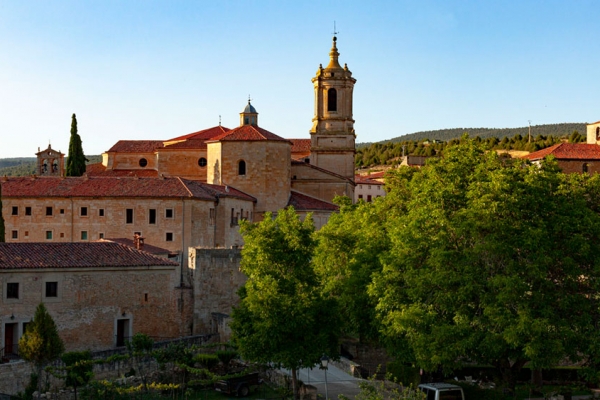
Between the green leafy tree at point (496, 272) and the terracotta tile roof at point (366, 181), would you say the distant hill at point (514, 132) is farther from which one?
the green leafy tree at point (496, 272)

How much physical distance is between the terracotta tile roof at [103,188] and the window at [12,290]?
17503 mm

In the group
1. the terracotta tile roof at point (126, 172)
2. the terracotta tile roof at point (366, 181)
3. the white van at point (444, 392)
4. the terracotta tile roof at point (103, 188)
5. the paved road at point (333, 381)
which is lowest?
the paved road at point (333, 381)

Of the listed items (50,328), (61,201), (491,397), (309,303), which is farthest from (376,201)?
(61,201)

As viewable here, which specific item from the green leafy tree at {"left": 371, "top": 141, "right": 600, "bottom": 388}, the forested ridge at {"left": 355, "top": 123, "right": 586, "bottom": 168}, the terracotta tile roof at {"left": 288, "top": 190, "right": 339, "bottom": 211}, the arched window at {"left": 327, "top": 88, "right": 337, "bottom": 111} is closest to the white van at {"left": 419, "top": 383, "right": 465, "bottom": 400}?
the green leafy tree at {"left": 371, "top": 141, "right": 600, "bottom": 388}

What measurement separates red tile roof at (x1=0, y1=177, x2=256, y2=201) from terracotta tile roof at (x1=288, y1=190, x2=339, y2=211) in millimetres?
5887

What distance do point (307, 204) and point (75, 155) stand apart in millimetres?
19551

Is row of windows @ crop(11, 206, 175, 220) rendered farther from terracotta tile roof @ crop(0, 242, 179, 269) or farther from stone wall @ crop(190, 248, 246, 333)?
terracotta tile roof @ crop(0, 242, 179, 269)

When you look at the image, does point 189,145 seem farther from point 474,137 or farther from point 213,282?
point 213,282

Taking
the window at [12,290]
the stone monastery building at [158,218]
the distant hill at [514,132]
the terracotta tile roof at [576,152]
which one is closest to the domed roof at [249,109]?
the stone monastery building at [158,218]

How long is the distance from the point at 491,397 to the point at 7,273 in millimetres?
17756

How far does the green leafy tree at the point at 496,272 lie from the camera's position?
25.1 metres

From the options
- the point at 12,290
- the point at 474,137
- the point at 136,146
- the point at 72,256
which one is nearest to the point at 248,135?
the point at 136,146

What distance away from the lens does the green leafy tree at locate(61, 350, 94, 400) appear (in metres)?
29.0

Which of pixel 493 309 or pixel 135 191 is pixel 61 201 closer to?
pixel 135 191
